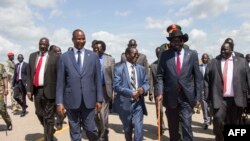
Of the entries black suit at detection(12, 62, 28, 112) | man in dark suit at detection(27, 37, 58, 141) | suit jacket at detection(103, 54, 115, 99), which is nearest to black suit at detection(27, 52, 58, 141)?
man in dark suit at detection(27, 37, 58, 141)

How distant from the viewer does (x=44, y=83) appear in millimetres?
8938

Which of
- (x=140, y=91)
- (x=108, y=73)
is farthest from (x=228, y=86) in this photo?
(x=108, y=73)

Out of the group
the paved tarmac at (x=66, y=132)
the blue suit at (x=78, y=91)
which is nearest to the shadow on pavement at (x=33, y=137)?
the paved tarmac at (x=66, y=132)

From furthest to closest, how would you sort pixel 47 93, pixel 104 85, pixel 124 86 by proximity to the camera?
pixel 104 85, pixel 47 93, pixel 124 86

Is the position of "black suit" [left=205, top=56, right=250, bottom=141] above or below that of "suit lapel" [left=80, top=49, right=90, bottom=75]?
below

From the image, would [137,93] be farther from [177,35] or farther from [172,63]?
[177,35]

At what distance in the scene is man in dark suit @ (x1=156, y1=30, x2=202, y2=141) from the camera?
7.45 m

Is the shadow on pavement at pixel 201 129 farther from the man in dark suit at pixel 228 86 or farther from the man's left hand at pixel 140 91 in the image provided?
the man's left hand at pixel 140 91

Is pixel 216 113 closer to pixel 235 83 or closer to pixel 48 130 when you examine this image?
pixel 235 83

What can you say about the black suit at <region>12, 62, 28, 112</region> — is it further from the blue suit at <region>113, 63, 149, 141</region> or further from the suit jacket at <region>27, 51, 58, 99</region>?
the blue suit at <region>113, 63, 149, 141</region>

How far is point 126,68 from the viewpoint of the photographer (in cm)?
770

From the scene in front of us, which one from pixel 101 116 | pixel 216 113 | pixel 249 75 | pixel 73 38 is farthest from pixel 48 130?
pixel 249 75

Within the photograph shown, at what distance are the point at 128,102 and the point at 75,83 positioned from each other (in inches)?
49.5

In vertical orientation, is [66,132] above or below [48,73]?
below
